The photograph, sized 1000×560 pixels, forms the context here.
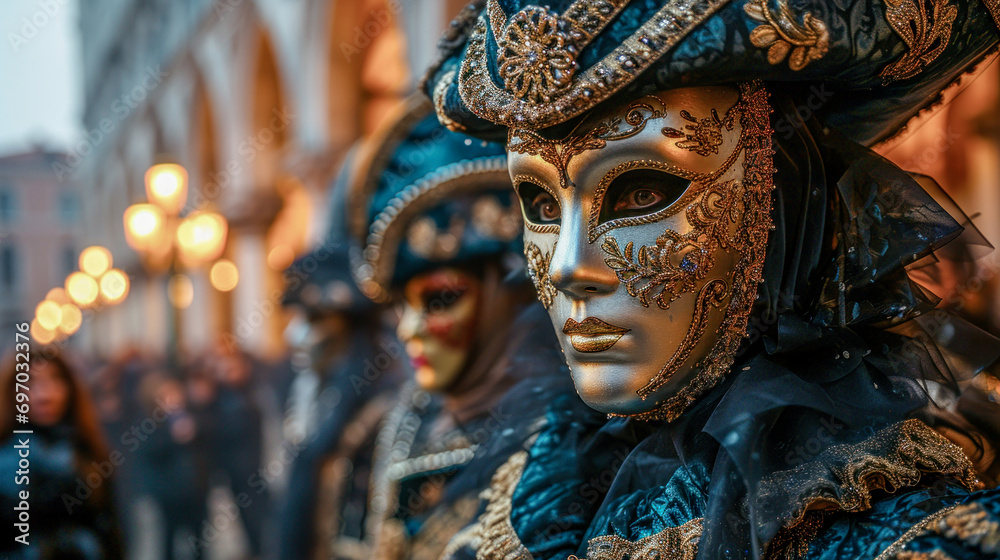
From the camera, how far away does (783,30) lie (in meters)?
1.22

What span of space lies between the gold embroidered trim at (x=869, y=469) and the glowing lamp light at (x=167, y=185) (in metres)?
7.43

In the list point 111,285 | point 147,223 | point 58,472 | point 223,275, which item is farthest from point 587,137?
point 223,275

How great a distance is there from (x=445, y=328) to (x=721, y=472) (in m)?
1.88

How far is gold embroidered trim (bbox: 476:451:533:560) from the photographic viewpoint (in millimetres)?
1508

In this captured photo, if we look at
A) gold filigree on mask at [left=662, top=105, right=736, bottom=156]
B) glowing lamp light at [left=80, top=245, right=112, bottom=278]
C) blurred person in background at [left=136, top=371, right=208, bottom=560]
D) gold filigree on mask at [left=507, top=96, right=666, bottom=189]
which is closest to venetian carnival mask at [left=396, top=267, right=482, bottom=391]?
gold filigree on mask at [left=507, top=96, right=666, bottom=189]

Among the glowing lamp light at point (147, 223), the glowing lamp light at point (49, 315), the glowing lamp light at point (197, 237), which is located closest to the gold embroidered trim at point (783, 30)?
the glowing lamp light at point (197, 237)

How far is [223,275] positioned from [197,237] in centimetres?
921

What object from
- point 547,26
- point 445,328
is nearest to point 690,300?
point 547,26

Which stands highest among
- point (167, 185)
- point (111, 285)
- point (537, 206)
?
point (167, 185)

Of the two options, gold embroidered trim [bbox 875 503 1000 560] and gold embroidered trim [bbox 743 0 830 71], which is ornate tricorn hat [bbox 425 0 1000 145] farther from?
gold embroidered trim [bbox 875 503 1000 560]

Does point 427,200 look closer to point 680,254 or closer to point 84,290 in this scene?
point 680,254

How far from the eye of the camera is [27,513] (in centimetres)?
305

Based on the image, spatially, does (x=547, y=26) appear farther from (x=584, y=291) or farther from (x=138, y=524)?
(x=138, y=524)

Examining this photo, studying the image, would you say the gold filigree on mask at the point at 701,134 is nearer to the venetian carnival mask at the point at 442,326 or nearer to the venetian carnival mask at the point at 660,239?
the venetian carnival mask at the point at 660,239
